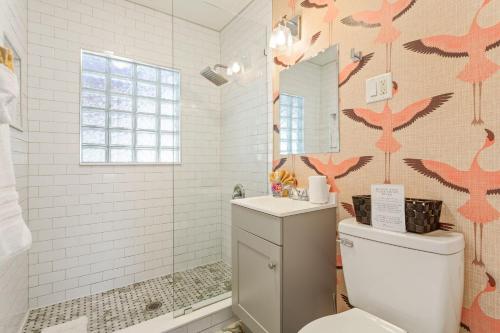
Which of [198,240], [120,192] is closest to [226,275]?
[198,240]

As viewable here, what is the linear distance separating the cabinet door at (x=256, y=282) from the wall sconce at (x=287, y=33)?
138 centimetres

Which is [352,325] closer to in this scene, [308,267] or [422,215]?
[308,267]

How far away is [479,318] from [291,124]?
1431 millimetres

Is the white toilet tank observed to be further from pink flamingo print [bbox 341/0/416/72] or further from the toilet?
pink flamingo print [bbox 341/0/416/72]

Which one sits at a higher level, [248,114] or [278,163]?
[248,114]

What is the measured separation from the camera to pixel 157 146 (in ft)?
8.19

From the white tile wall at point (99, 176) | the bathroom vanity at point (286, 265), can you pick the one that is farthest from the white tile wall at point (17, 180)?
the bathroom vanity at point (286, 265)

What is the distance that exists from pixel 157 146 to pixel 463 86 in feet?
7.91

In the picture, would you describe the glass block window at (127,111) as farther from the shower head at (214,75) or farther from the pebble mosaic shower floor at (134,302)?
the pebble mosaic shower floor at (134,302)

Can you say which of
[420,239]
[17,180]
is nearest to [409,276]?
[420,239]

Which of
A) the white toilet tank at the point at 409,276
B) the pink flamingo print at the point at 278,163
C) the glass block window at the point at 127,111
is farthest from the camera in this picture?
the glass block window at the point at 127,111

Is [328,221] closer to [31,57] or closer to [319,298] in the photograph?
[319,298]

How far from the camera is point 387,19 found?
124cm

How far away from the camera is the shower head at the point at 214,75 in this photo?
2063mm
